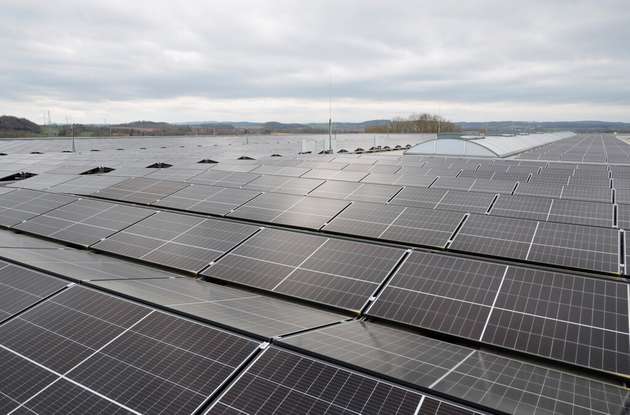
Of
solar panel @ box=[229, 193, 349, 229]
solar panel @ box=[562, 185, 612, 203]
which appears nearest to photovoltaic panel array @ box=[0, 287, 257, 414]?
solar panel @ box=[229, 193, 349, 229]

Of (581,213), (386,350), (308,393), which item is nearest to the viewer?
(308,393)

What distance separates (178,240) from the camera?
1495 centimetres

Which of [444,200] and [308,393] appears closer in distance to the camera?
[308,393]

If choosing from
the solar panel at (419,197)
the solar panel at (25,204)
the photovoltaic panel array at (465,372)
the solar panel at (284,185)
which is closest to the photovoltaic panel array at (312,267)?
the photovoltaic panel array at (465,372)

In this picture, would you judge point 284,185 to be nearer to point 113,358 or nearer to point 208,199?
point 208,199

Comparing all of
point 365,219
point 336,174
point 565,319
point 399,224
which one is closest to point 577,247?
point 565,319

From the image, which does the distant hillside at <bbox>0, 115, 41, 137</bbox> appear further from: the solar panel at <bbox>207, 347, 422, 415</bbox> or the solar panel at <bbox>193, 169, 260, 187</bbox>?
the solar panel at <bbox>207, 347, 422, 415</bbox>

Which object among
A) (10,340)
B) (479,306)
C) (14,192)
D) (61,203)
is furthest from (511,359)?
(14,192)

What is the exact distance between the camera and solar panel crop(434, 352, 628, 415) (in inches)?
250

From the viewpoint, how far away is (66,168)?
124 ft

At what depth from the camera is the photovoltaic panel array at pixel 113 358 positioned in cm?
669

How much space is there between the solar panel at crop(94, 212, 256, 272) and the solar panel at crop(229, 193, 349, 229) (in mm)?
1743

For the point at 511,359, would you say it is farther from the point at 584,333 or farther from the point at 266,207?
the point at 266,207

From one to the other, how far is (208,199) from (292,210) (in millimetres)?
4908
